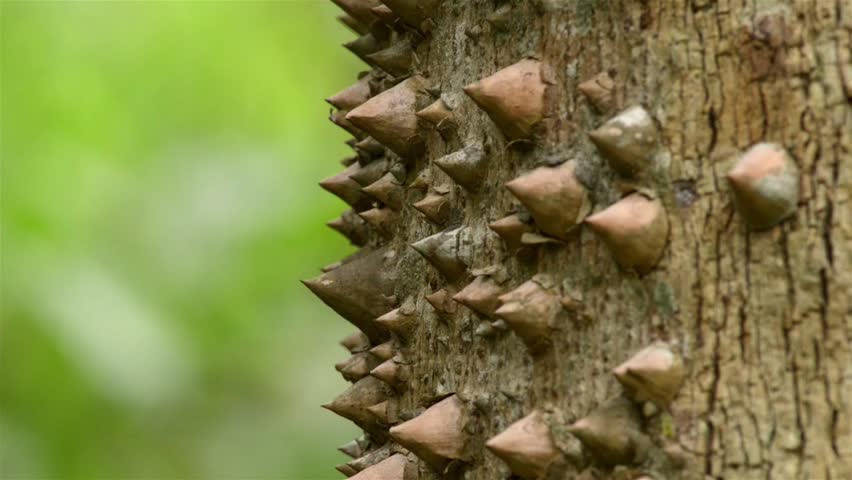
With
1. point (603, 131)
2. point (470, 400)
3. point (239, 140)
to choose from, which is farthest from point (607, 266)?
point (239, 140)

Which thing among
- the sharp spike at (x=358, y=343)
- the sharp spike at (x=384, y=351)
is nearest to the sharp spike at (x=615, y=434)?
the sharp spike at (x=384, y=351)

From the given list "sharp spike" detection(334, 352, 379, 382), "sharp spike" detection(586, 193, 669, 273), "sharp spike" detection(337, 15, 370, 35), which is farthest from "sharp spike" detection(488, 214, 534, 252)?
"sharp spike" detection(337, 15, 370, 35)

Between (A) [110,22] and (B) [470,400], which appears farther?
(A) [110,22]

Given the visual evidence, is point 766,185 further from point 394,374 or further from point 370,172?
point 370,172

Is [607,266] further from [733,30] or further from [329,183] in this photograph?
[329,183]

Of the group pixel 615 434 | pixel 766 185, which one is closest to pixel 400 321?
pixel 615 434

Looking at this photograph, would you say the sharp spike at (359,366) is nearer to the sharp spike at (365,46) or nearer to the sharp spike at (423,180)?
the sharp spike at (423,180)

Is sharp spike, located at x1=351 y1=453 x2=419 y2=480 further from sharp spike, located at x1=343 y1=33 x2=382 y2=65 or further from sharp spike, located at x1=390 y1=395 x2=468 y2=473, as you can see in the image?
sharp spike, located at x1=343 y1=33 x2=382 y2=65
